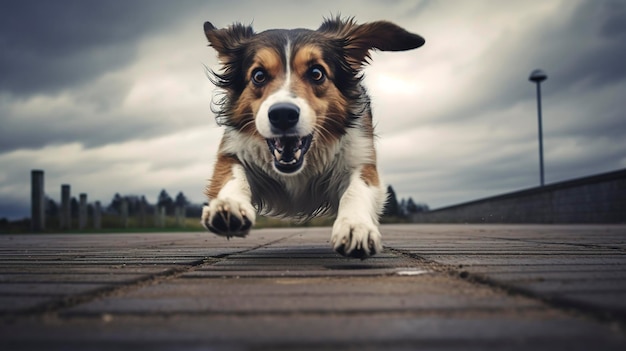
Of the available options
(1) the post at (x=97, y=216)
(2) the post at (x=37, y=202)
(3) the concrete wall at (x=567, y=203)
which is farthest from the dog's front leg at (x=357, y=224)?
(1) the post at (x=97, y=216)

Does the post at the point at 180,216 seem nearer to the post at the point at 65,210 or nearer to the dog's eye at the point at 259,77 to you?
the post at the point at 65,210

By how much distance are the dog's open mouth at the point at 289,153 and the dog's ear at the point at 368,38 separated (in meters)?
0.99

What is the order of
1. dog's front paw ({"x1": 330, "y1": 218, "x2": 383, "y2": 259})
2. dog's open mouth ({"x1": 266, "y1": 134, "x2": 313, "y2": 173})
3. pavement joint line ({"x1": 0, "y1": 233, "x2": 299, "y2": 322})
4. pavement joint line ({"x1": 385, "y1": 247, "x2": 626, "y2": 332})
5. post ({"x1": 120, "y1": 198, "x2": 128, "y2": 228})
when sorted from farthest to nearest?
post ({"x1": 120, "y1": 198, "x2": 128, "y2": 228}), dog's open mouth ({"x1": 266, "y1": 134, "x2": 313, "y2": 173}), dog's front paw ({"x1": 330, "y1": 218, "x2": 383, "y2": 259}), pavement joint line ({"x1": 0, "y1": 233, "x2": 299, "y2": 322}), pavement joint line ({"x1": 385, "y1": 247, "x2": 626, "y2": 332})

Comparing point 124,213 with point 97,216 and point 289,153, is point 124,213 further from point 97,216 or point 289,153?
point 289,153

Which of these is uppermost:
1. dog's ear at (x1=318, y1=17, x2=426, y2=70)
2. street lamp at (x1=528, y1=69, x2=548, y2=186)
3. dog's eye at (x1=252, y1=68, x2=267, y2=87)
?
street lamp at (x1=528, y1=69, x2=548, y2=186)

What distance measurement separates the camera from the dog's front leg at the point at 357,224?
2.41m

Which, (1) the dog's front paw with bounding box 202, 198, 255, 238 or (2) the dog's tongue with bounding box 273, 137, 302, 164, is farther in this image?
(2) the dog's tongue with bounding box 273, 137, 302, 164

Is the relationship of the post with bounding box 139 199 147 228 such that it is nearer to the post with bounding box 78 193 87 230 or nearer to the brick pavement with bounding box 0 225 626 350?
the post with bounding box 78 193 87 230

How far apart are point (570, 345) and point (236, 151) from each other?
9.40ft

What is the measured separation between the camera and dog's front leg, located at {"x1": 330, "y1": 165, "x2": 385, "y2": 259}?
241 centimetres

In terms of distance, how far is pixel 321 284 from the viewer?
5.49 ft

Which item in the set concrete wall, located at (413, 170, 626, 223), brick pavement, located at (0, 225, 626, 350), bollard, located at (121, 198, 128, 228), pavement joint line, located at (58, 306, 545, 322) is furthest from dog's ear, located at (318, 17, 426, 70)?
bollard, located at (121, 198, 128, 228)

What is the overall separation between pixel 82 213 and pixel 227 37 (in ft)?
47.2

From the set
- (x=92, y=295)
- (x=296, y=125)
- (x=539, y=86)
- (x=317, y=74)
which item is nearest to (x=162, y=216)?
(x=539, y=86)
